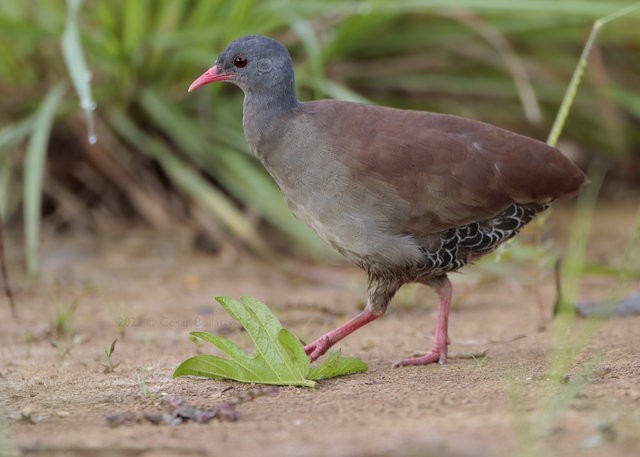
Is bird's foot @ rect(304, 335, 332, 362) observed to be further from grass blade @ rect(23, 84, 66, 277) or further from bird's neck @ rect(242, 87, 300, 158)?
grass blade @ rect(23, 84, 66, 277)

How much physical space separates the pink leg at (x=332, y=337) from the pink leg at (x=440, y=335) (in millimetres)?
228

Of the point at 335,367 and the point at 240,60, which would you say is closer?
the point at 335,367

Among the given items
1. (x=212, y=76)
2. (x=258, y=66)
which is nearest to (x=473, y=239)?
(x=258, y=66)

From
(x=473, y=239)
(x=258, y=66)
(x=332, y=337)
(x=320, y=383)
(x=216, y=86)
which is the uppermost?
(x=216, y=86)

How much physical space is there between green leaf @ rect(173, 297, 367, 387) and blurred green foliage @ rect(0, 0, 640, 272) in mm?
2687

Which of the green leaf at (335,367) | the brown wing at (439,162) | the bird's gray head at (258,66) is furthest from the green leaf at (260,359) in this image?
the bird's gray head at (258,66)

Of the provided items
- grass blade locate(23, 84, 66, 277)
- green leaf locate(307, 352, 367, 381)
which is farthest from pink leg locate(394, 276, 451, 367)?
grass blade locate(23, 84, 66, 277)

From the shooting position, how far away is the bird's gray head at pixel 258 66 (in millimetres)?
3906

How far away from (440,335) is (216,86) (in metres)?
3.31

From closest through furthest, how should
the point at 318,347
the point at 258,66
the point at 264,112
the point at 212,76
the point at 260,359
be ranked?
the point at 260,359, the point at 318,347, the point at 264,112, the point at 258,66, the point at 212,76

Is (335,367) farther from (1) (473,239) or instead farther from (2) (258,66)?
(2) (258,66)

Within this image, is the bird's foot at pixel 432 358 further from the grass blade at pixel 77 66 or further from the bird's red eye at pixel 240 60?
the grass blade at pixel 77 66

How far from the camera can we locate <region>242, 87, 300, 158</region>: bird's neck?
3.79 m

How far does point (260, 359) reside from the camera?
127 inches
